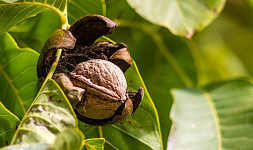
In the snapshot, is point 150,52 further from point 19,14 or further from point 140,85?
point 19,14

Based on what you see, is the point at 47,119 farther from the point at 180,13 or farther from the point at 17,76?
the point at 180,13

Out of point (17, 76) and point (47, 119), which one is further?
point (17, 76)

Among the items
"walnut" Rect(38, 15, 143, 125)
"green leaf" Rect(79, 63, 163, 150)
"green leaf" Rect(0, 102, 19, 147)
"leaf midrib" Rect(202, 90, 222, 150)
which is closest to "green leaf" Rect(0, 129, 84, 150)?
"walnut" Rect(38, 15, 143, 125)

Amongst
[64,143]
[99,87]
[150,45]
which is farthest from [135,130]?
[150,45]

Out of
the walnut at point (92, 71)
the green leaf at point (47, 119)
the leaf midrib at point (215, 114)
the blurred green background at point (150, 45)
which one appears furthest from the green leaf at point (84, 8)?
the leaf midrib at point (215, 114)

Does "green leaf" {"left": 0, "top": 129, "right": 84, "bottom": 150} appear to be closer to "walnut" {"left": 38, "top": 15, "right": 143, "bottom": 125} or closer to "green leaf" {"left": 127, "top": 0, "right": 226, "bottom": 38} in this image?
"walnut" {"left": 38, "top": 15, "right": 143, "bottom": 125}

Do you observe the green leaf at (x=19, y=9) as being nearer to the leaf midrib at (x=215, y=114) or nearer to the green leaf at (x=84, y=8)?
the green leaf at (x=84, y=8)
